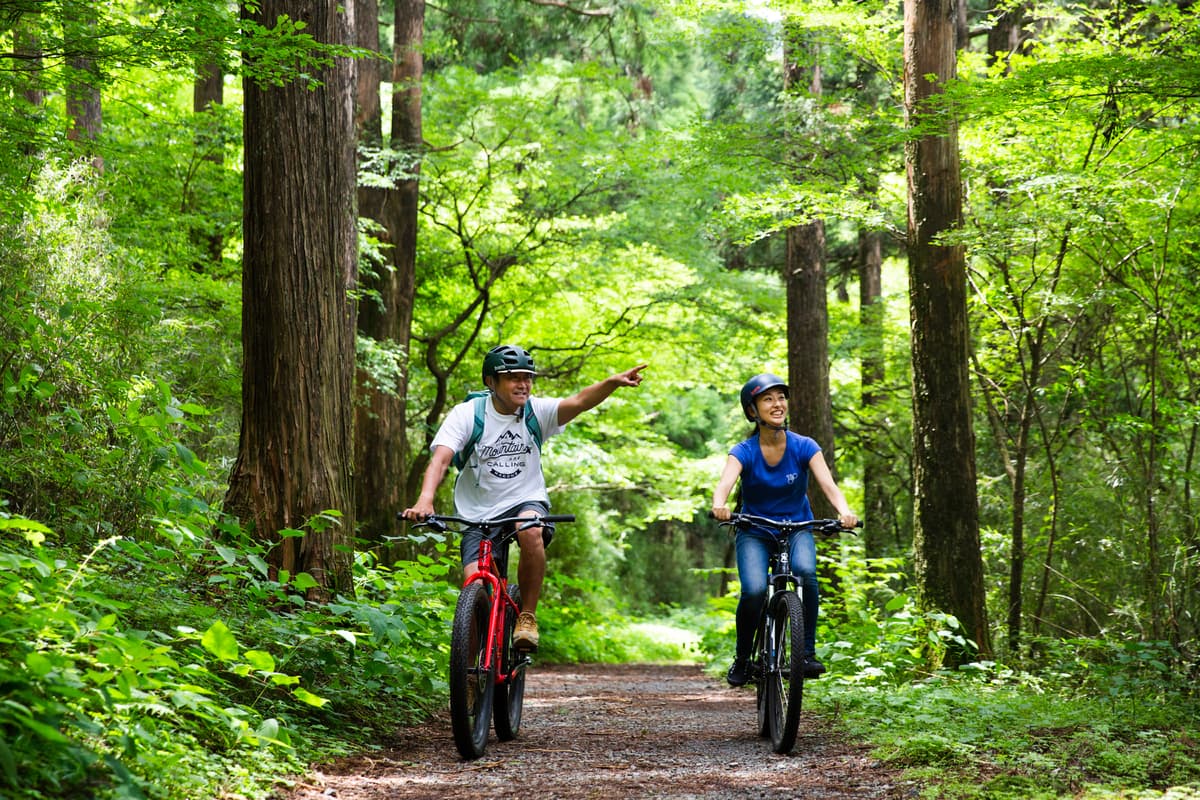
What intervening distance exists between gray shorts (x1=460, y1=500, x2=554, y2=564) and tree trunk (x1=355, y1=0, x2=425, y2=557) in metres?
7.26

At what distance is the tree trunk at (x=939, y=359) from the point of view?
28.1 feet

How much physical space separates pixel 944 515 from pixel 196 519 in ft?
18.9

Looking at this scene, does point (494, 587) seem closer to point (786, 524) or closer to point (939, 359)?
point (786, 524)

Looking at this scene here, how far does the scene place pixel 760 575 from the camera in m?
5.83

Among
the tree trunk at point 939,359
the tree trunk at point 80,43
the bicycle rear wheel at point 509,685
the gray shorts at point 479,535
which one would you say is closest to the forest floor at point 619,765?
the bicycle rear wheel at point 509,685

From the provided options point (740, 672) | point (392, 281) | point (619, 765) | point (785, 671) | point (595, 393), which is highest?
point (392, 281)

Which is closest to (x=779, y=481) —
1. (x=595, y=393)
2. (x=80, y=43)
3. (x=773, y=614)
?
(x=773, y=614)

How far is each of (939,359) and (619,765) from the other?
16.5ft

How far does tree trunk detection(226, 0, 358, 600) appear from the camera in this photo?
603 cm

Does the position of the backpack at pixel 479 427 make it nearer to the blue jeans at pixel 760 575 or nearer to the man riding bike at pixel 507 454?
the man riding bike at pixel 507 454

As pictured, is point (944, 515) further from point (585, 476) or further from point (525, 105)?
point (585, 476)

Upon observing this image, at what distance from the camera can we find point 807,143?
12.3m

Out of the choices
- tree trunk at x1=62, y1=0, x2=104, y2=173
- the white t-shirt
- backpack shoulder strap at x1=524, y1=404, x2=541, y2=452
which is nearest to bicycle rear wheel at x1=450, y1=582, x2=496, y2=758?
the white t-shirt

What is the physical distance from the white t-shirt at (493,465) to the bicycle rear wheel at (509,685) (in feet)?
1.53
